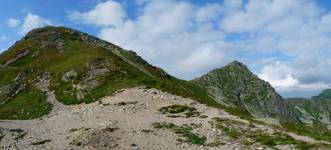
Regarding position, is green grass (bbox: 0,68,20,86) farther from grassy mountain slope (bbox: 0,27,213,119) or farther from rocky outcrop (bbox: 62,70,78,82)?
rocky outcrop (bbox: 62,70,78,82)

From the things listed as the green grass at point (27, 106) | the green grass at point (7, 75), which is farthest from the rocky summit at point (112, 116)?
the green grass at point (7, 75)

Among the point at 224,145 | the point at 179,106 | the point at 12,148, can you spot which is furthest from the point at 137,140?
the point at 179,106

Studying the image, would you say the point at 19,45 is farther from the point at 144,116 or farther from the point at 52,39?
the point at 144,116

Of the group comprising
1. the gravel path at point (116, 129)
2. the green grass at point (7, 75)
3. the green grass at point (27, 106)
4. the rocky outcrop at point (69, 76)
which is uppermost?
the green grass at point (7, 75)

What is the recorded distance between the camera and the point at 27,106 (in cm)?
7662

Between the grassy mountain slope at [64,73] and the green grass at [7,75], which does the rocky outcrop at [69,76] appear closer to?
Result: the grassy mountain slope at [64,73]

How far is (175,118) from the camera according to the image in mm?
53906

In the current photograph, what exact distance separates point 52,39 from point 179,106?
258ft

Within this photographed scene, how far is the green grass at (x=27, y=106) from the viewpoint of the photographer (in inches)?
2741

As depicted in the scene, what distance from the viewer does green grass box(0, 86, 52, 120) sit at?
6962cm

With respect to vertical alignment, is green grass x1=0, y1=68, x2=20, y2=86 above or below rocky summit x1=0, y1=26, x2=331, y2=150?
above

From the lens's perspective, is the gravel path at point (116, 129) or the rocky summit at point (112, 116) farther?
the rocky summit at point (112, 116)

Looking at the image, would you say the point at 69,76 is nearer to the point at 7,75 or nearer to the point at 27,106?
the point at 27,106

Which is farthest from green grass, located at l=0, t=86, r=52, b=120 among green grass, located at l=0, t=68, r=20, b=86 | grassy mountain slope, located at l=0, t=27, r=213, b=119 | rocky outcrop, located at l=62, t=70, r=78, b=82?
green grass, located at l=0, t=68, r=20, b=86
